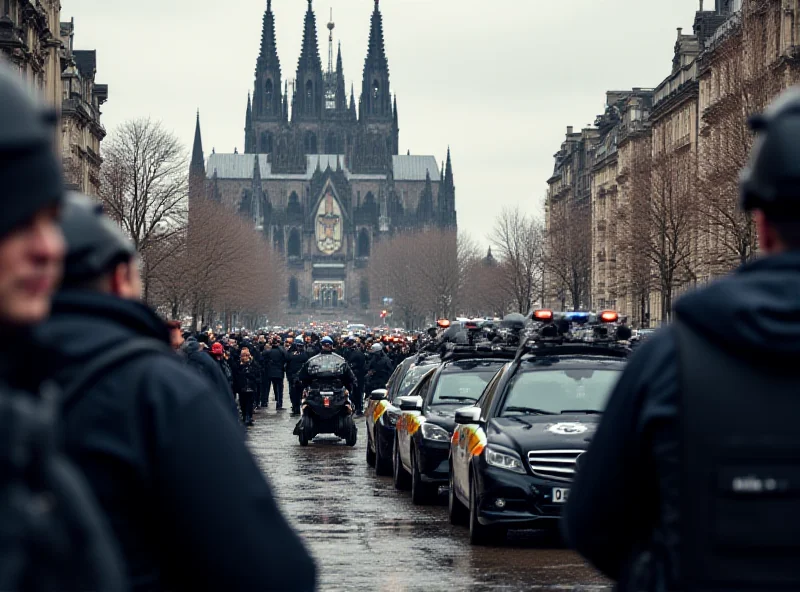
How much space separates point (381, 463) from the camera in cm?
2362

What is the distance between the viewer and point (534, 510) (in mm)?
14344

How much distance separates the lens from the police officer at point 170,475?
3.03 metres

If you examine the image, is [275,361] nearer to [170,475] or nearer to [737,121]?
[737,121]

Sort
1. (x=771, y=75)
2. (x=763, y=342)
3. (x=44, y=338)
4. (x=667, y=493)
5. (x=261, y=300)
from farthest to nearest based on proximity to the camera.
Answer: (x=261, y=300) → (x=771, y=75) → (x=667, y=493) → (x=763, y=342) → (x=44, y=338)

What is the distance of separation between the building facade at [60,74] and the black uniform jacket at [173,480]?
22.8m

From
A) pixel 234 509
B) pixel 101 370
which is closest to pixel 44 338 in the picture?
pixel 101 370

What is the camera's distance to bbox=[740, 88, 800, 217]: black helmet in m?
3.43

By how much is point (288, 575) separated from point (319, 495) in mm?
17289

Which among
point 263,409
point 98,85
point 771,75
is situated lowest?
point 263,409

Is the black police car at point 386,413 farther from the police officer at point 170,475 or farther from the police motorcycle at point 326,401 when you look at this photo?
the police officer at point 170,475

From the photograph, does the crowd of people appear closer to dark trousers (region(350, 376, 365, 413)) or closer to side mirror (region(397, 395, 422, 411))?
dark trousers (region(350, 376, 365, 413))

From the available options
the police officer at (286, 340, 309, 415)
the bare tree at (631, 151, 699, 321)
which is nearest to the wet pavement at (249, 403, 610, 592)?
the police officer at (286, 340, 309, 415)

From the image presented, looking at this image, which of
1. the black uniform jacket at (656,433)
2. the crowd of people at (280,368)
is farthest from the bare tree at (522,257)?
the black uniform jacket at (656,433)

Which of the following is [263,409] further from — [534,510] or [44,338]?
[44,338]
